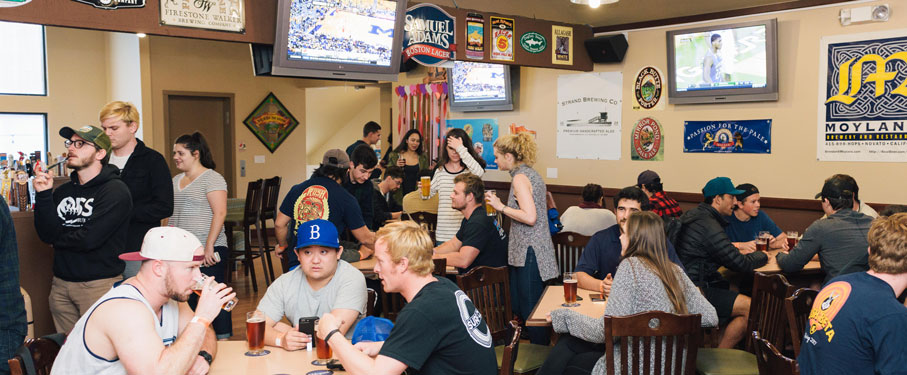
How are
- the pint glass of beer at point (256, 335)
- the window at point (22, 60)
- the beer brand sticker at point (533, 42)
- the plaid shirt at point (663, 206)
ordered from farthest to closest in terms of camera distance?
1. the window at point (22, 60)
2. the beer brand sticker at point (533, 42)
3. the plaid shirt at point (663, 206)
4. the pint glass of beer at point (256, 335)

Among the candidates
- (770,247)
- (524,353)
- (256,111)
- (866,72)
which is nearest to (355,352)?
(524,353)

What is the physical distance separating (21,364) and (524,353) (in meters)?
2.36

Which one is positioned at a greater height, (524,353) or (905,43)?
(905,43)

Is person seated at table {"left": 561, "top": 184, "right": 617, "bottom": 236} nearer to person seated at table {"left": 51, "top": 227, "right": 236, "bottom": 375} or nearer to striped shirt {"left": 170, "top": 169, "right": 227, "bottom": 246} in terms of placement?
striped shirt {"left": 170, "top": 169, "right": 227, "bottom": 246}

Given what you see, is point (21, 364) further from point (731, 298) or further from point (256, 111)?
point (256, 111)

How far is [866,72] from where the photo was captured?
5.86 meters

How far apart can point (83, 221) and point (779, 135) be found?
542cm

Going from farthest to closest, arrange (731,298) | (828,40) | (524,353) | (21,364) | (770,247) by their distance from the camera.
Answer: (828,40), (770,247), (731,298), (524,353), (21,364)

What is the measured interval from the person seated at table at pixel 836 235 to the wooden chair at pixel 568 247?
132cm

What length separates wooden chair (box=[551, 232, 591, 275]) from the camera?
521 cm

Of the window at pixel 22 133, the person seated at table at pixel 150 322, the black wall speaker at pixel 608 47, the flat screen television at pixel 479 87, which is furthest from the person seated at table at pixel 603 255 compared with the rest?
the window at pixel 22 133

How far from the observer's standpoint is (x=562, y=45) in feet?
23.5

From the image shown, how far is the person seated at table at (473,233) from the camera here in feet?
15.4

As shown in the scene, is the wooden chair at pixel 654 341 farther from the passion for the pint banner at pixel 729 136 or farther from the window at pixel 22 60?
the window at pixel 22 60
